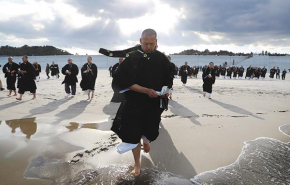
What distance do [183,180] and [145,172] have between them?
18.8 inches

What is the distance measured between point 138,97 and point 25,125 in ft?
10.7

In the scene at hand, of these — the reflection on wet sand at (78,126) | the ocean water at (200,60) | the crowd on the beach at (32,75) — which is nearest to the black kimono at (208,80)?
the crowd on the beach at (32,75)

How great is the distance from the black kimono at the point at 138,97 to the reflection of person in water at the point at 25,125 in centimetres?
233

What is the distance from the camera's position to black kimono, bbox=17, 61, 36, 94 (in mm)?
7895

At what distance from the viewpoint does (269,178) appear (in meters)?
2.49

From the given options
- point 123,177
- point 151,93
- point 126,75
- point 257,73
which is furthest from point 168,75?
point 257,73

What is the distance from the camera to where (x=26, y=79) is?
797 centimetres

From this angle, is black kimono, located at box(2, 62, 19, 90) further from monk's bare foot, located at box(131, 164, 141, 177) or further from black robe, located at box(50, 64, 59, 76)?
black robe, located at box(50, 64, 59, 76)

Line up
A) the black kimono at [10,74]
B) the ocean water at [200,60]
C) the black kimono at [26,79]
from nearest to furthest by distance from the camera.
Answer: the black kimono at [26,79] < the black kimono at [10,74] < the ocean water at [200,60]

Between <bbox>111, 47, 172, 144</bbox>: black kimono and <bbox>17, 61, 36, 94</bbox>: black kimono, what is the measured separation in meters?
6.88

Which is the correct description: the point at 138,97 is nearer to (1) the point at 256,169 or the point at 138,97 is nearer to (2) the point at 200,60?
(1) the point at 256,169

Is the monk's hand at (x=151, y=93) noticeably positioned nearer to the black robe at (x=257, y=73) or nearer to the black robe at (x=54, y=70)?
the black robe at (x=54, y=70)

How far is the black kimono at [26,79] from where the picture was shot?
7895 millimetres

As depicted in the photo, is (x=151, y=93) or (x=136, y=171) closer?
(x=151, y=93)
